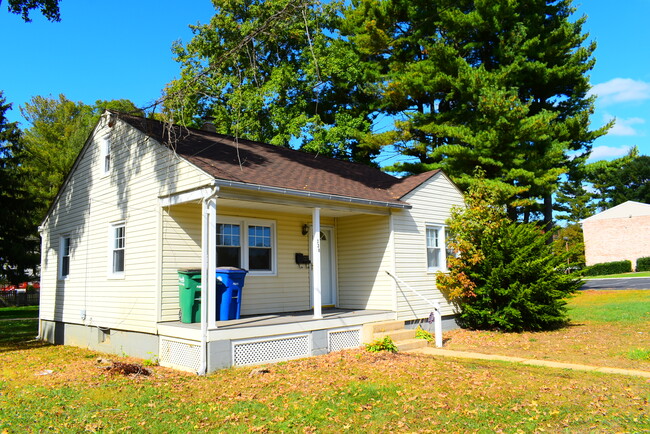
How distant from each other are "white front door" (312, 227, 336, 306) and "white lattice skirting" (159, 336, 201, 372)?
15.4ft

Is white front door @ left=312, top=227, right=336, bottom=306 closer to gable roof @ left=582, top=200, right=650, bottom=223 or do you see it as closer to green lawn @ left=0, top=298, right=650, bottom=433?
green lawn @ left=0, top=298, right=650, bottom=433

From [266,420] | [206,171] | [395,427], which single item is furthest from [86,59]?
[395,427]

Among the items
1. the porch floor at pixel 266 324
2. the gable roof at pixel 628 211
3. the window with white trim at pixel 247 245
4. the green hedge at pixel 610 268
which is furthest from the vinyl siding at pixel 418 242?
the gable roof at pixel 628 211

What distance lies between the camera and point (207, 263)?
8.73 m

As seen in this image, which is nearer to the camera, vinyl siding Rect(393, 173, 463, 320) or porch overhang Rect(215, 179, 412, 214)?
porch overhang Rect(215, 179, 412, 214)

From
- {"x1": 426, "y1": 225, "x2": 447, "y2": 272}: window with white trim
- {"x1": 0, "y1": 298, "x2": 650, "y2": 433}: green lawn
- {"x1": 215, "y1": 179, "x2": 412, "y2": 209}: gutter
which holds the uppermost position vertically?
{"x1": 215, "y1": 179, "x2": 412, "y2": 209}: gutter

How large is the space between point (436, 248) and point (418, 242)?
0.92 meters

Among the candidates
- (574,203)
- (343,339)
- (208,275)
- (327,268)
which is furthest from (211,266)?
(574,203)

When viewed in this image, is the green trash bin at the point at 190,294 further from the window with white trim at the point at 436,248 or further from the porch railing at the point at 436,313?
the window with white trim at the point at 436,248

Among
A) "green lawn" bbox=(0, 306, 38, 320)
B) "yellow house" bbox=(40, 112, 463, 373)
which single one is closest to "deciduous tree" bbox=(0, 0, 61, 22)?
"yellow house" bbox=(40, 112, 463, 373)

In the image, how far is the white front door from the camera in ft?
42.2

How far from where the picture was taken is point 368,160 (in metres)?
25.4

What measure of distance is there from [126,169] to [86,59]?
4.21m

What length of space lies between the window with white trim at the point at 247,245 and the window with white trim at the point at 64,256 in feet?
18.8
